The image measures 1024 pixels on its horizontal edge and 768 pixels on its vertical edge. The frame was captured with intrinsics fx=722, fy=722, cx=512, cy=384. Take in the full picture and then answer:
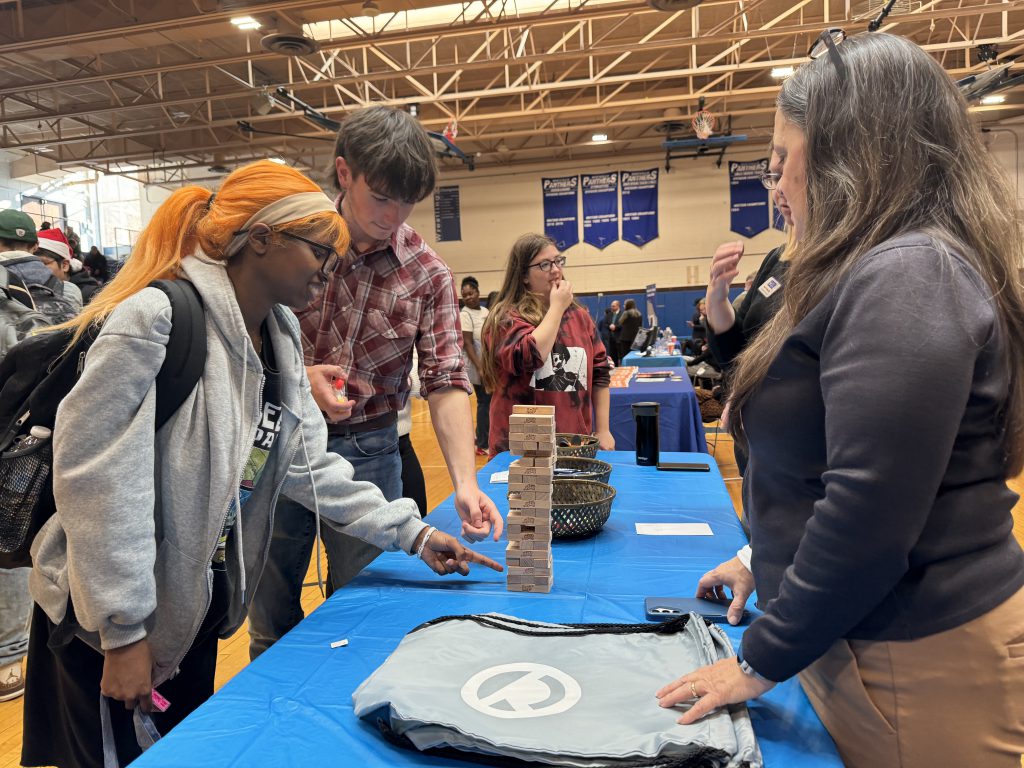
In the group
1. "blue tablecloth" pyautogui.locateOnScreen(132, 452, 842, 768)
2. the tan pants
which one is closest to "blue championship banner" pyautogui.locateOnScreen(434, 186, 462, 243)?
"blue tablecloth" pyautogui.locateOnScreen(132, 452, 842, 768)

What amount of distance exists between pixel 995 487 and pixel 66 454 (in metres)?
1.14

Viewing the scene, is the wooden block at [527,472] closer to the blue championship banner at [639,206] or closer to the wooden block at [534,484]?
the wooden block at [534,484]

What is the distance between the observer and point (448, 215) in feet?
49.4

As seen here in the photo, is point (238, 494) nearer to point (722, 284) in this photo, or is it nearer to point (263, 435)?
point (263, 435)

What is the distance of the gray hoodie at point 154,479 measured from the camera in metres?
0.99

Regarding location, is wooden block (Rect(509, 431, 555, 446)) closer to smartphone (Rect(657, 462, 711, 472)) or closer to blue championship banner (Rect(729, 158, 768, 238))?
smartphone (Rect(657, 462, 711, 472))

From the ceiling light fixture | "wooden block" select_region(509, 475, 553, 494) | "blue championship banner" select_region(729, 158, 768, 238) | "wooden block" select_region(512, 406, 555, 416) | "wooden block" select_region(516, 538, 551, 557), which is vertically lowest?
"wooden block" select_region(516, 538, 551, 557)

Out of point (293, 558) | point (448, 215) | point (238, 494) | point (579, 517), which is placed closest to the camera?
point (238, 494)

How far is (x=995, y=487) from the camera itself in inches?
29.9

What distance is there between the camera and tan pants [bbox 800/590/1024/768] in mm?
739

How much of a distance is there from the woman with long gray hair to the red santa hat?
3.57m

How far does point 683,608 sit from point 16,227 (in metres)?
2.91

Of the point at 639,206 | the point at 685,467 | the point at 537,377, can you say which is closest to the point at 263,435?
the point at 685,467

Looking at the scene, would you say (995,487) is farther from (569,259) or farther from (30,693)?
(569,259)
